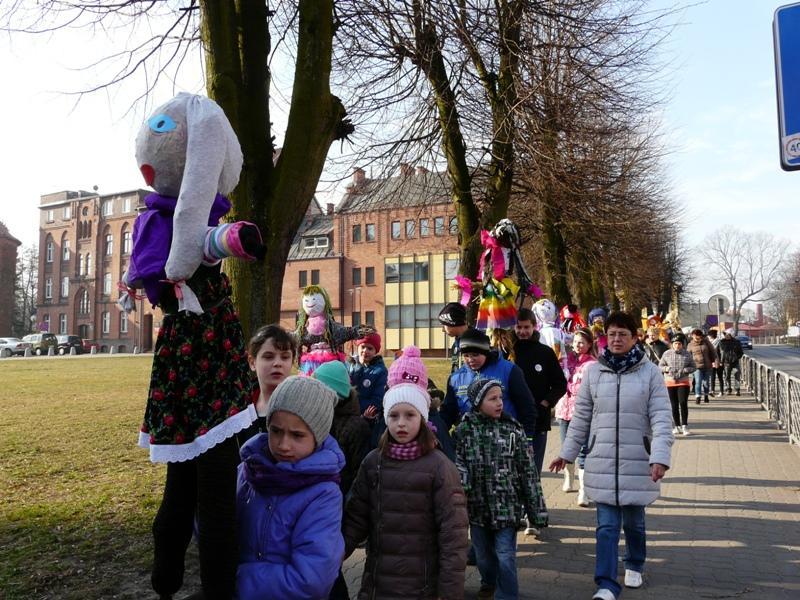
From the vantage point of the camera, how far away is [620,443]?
4.85 m

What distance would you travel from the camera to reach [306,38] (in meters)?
5.66

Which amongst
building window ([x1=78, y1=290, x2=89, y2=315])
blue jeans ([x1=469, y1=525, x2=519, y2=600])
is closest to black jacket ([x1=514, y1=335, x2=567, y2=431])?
blue jeans ([x1=469, y1=525, x2=519, y2=600])

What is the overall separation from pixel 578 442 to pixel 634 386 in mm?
584

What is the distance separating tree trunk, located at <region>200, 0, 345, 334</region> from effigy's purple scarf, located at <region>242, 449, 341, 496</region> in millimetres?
2433

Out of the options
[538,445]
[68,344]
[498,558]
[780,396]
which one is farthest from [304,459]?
[68,344]

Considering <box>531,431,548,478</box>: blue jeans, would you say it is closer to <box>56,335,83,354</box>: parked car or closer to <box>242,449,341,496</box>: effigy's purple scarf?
<box>242,449,341,496</box>: effigy's purple scarf

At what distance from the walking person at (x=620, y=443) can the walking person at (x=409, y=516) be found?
1649 mm

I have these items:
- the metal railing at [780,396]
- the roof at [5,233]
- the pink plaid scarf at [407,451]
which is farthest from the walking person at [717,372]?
the roof at [5,233]

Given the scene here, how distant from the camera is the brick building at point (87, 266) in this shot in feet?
221

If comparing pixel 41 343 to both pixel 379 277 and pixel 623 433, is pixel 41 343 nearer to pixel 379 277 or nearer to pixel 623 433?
pixel 379 277

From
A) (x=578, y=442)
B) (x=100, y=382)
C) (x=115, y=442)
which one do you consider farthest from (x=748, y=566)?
(x=100, y=382)

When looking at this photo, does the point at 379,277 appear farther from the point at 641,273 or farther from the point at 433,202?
the point at 433,202

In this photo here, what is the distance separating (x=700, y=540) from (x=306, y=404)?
15.7ft

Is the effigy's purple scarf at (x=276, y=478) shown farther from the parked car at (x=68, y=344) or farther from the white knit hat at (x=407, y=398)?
the parked car at (x=68, y=344)
